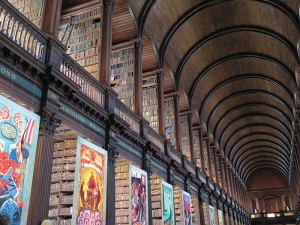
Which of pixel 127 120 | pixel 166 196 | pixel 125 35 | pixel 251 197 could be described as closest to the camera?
pixel 127 120

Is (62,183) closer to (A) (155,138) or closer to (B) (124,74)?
(A) (155,138)

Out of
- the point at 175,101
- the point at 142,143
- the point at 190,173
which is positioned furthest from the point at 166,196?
the point at 175,101

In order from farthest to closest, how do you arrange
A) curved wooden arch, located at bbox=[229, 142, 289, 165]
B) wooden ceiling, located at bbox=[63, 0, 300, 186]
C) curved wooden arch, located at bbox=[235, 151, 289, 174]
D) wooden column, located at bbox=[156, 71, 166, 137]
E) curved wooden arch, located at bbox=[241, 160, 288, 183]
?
1. curved wooden arch, located at bbox=[241, 160, 288, 183]
2. curved wooden arch, located at bbox=[235, 151, 289, 174]
3. curved wooden arch, located at bbox=[229, 142, 289, 165]
4. wooden ceiling, located at bbox=[63, 0, 300, 186]
5. wooden column, located at bbox=[156, 71, 166, 137]

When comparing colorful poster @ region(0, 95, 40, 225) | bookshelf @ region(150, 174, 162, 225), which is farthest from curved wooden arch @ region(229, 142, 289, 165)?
colorful poster @ region(0, 95, 40, 225)

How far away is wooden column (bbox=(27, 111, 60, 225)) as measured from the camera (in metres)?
5.99

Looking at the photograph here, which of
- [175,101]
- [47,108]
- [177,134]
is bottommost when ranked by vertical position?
[47,108]

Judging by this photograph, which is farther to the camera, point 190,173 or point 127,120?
point 190,173

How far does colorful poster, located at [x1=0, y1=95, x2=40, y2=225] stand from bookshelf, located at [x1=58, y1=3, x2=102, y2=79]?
428 cm

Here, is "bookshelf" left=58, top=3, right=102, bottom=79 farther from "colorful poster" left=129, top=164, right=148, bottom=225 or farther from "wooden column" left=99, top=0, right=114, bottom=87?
"colorful poster" left=129, top=164, right=148, bottom=225

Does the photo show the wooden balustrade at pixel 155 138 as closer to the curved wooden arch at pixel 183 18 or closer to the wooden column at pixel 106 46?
the wooden column at pixel 106 46

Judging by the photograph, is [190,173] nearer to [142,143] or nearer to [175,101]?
[175,101]

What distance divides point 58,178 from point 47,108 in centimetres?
260

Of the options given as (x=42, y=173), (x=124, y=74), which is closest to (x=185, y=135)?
(x=124, y=74)

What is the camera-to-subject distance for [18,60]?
6.02 metres
